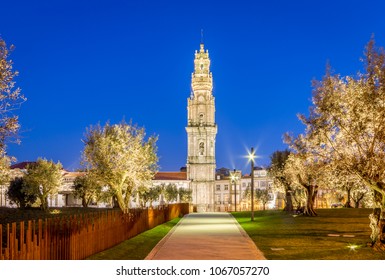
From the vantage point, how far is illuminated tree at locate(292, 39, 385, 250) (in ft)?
82.0

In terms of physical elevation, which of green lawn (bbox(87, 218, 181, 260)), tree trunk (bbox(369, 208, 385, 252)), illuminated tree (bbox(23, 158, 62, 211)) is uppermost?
illuminated tree (bbox(23, 158, 62, 211))

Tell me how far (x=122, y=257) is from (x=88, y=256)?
165 cm

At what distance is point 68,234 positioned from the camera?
21.0 meters

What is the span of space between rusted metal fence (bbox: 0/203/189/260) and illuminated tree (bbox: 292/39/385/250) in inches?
435

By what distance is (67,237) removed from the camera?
68.4ft

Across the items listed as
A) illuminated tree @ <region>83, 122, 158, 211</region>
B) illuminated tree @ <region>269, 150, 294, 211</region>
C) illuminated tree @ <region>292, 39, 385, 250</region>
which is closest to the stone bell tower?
illuminated tree @ <region>269, 150, 294, 211</region>

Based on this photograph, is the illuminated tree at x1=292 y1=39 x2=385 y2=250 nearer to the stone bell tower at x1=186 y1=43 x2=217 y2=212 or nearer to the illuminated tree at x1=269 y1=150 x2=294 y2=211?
the illuminated tree at x1=269 y1=150 x2=294 y2=211

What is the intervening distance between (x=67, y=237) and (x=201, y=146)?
421 ft

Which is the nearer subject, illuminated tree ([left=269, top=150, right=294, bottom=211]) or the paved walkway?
the paved walkway

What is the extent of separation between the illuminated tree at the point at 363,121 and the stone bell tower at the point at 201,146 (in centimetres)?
11997

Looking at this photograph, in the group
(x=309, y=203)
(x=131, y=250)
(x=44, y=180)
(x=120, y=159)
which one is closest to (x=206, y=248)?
(x=131, y=250)

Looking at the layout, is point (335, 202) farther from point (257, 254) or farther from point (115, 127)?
point (257, 254)

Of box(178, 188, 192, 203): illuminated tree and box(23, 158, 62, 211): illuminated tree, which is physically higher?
box(23, 158, 62, 211): illuminated tree
